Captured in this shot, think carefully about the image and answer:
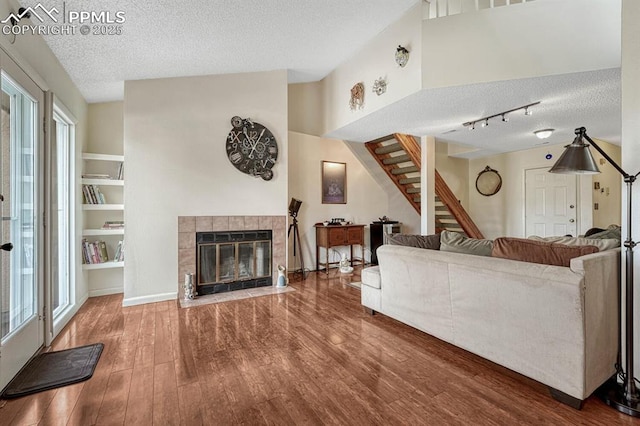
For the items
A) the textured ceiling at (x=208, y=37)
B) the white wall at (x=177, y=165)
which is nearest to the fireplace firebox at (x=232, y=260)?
the white wall at (x=177, y=165)

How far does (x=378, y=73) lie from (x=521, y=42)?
147cm

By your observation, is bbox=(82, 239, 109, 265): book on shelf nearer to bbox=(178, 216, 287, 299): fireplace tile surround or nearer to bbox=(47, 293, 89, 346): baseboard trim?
bbox=(47, 293, 89, 346): baseboard trim

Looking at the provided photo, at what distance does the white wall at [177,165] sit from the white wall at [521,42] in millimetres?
2321

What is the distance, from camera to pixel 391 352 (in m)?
2.31

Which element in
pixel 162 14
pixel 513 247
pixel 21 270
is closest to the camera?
pixel 513 247

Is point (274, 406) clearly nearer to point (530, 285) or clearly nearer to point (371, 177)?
point (530, 285)

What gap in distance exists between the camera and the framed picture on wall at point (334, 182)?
18.6ft

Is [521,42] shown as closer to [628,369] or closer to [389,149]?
[628,369]

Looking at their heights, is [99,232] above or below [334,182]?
below

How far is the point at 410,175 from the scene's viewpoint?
6074 millimetres

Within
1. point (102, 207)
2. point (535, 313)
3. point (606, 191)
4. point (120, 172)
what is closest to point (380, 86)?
point (535, 313)

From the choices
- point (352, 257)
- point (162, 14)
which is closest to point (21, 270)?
point (162, 14)

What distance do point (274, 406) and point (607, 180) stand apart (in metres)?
7.26

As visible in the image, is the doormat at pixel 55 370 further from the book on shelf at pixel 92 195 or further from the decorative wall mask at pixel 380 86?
the decorative wall mask at pixel 380 86
